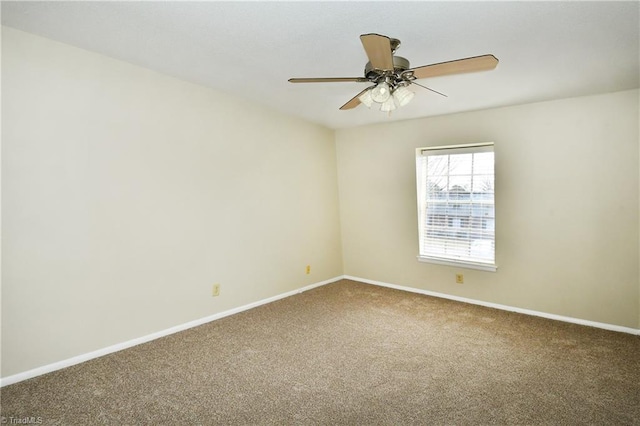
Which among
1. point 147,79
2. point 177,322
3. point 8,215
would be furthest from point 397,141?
point 8,215

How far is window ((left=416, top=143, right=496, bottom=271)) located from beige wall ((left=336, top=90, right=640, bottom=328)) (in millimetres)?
106

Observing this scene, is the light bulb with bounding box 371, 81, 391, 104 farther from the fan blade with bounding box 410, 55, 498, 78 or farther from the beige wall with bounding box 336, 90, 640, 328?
the beige wall with bounding box 336, 90, 640, 328

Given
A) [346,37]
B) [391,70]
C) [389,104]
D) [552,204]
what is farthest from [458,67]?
[552,204]

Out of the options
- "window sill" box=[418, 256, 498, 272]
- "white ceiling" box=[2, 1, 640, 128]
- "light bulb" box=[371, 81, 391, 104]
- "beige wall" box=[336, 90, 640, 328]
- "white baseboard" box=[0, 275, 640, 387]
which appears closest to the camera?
"white ceiling" box=[2, 1, 640, 128]

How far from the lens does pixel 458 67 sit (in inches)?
79.2

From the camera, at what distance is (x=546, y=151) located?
346 centimetres

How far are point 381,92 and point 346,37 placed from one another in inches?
16.0

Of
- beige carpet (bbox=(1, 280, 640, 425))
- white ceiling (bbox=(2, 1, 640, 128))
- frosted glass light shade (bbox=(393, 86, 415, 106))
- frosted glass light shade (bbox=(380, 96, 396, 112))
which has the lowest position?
beige carpet (bbox=(1, 280, 640, 425))

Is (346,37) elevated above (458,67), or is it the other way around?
(346,37)

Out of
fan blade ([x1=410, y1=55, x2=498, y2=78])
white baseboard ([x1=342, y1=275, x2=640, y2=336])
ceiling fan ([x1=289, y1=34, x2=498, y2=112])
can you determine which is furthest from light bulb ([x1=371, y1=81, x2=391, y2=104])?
white baseboard ([x1=342, y1=275, x2=640, y2=336])

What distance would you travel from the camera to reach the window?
12.8 ft

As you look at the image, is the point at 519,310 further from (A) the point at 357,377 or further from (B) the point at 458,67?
(B) the point at 458,67

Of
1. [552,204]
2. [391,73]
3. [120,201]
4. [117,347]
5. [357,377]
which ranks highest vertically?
[391,73]

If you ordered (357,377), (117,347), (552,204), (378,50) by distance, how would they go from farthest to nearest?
1. (552,204)
2. (117,347)
3. (357,377)
4. (378,50)
